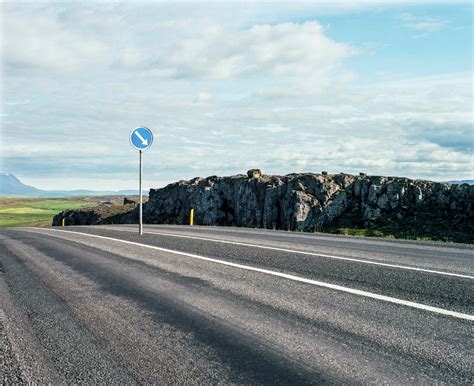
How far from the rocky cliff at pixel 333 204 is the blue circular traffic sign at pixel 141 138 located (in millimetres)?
15317

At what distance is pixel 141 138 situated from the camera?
1533 centimetres

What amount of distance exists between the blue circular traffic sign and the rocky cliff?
15.3 m

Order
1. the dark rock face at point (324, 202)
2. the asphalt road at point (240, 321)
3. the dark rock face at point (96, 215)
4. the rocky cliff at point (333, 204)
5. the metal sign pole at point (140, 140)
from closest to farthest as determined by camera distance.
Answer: the asphalt road at point (240, 321) < the metal sign pole at point (140, 140) < the rocky cliff at point (333, 204) < the dark rock face at point (324, 202) < the dark rock face at point (96, 215)

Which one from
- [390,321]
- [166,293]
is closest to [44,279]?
[166,293]

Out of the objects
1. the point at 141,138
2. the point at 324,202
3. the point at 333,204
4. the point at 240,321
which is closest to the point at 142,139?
the point at 141,138

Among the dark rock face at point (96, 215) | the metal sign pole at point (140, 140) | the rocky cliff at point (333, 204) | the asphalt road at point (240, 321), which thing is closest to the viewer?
the asphalt road at point (240, 321)

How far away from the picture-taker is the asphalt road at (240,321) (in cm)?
345

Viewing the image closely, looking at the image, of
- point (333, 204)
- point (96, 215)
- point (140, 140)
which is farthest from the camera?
point (96, 215)

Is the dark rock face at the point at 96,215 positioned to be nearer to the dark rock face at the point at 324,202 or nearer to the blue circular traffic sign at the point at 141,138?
the dark rock face at the point at 324,202

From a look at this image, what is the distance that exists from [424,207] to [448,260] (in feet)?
65.5

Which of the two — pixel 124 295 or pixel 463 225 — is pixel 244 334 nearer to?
pixel 124 295

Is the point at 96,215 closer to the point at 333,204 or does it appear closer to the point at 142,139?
the point at 333,204

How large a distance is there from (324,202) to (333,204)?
673mm

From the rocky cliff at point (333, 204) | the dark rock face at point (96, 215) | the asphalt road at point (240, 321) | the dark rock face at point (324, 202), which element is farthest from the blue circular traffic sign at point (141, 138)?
the dark rock face at point (96, 215)
